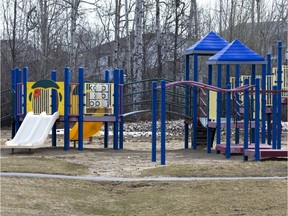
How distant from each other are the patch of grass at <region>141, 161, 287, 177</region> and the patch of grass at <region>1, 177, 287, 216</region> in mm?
1162

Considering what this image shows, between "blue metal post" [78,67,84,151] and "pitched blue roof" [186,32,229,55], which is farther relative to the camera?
"pitched blue roof" [186,32,229,55]

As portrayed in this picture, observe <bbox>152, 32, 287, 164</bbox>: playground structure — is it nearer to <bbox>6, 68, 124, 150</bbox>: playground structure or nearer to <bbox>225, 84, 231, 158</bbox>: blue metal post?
<bbox>225, 84, 231, 158</bbox>: blue metal post

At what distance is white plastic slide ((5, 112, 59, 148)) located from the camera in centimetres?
2192

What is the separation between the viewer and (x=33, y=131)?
2272cm

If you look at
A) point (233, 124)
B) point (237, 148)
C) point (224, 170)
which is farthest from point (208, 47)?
point (224, 170)

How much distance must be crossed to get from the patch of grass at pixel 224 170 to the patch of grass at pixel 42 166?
5.47ft

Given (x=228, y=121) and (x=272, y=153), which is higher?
(x=228, y=121)

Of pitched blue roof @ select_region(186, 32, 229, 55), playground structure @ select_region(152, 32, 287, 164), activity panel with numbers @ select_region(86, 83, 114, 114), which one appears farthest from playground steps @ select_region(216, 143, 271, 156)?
pitched blue roof @ select_region(186, 32, 229, 55)

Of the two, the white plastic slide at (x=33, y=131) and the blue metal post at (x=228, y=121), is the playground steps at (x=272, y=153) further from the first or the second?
the white plastic slide at (x=33, y=131)

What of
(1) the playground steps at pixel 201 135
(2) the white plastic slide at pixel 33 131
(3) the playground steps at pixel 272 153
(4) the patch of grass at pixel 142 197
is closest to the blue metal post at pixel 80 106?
(2) the white plastic slide at pixel 33 131

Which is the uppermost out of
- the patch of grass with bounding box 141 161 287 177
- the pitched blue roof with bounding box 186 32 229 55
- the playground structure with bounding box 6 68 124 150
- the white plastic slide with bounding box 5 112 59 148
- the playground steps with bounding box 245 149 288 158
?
the pitched blue roof with bounding box 186 32 229 55

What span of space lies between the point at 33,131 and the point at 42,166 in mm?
5438

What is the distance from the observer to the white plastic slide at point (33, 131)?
21.9 metres

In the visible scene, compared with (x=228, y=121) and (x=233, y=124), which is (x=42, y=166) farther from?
(x=233, y=124)
